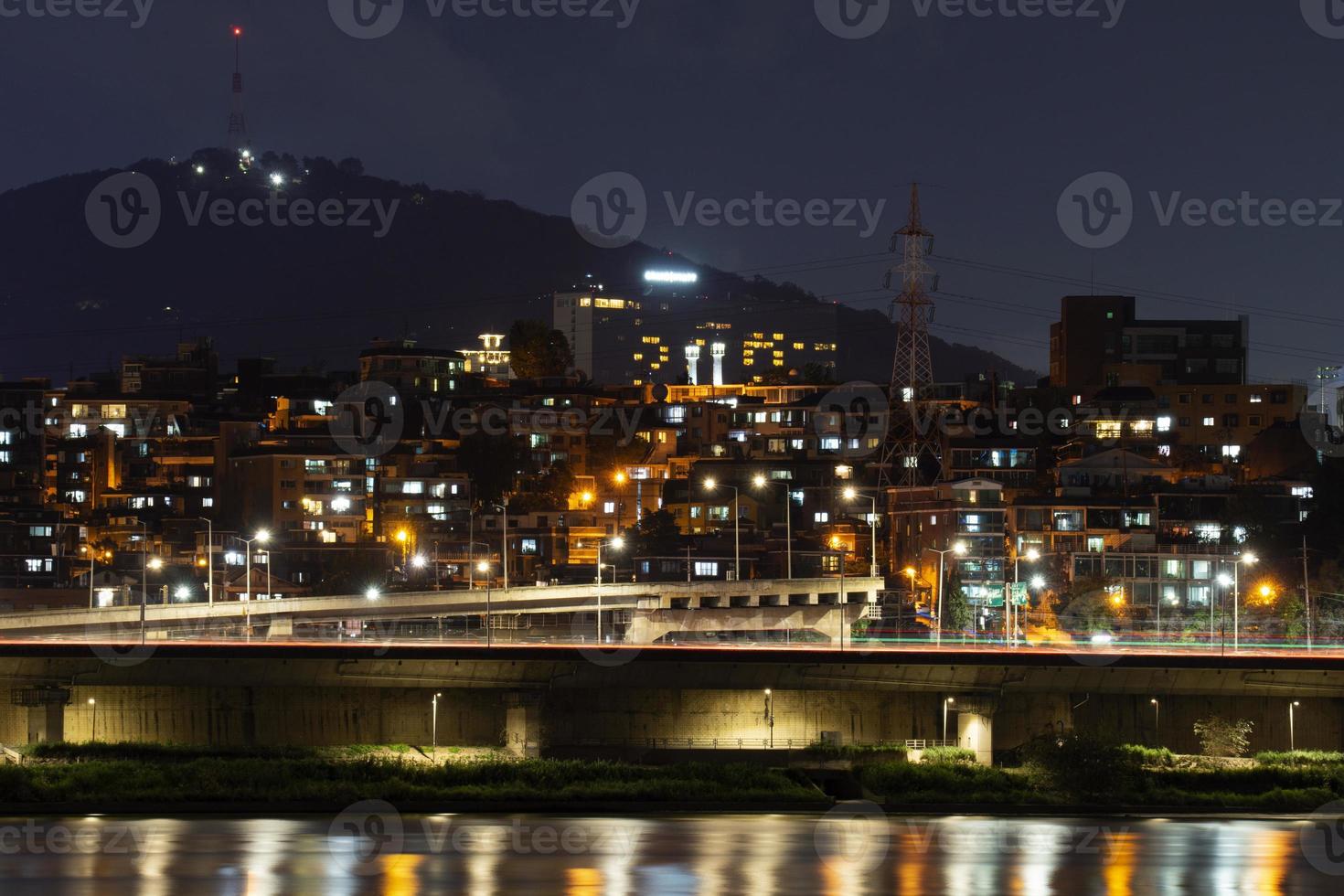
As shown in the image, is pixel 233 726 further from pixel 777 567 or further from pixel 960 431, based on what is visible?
pixel 960 431

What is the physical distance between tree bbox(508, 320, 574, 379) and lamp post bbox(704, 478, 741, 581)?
35626mm

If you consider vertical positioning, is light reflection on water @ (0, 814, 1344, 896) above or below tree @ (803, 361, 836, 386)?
below

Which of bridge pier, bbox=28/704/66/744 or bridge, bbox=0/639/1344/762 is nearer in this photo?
bridge, bbox=0/639/1344/762

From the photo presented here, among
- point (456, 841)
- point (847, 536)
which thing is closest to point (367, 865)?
point (456, 841)

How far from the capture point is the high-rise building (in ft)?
409

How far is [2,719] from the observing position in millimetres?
53688

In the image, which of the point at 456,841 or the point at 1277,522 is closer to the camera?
the point at 456,841

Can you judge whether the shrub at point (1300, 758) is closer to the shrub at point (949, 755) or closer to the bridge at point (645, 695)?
the bridge at point (645, 695)

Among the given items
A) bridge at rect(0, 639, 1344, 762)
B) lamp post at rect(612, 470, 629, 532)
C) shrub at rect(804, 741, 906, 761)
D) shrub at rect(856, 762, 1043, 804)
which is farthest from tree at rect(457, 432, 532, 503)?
shrub at rect(856, 762, 1043, 804)

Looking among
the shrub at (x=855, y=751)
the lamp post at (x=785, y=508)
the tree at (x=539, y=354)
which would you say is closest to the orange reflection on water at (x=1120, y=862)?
the shrub at (x=855, y=751)

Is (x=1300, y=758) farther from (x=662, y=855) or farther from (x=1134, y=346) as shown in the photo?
(x=1134, y=346)

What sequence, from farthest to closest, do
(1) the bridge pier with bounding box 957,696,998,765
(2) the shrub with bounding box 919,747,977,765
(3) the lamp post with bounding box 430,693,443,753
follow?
(3) the lamp post with bounding box 430,693,443,753, (1) the bridge pier with bounding box 957,696,998,765, (2) the shrub with bounding box 919,747,977,765

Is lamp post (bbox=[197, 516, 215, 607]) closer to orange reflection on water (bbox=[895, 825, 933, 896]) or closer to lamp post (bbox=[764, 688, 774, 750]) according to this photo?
lamp post (bbox=[764, 688, 774, 750])

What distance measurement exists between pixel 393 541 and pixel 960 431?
32.7m
